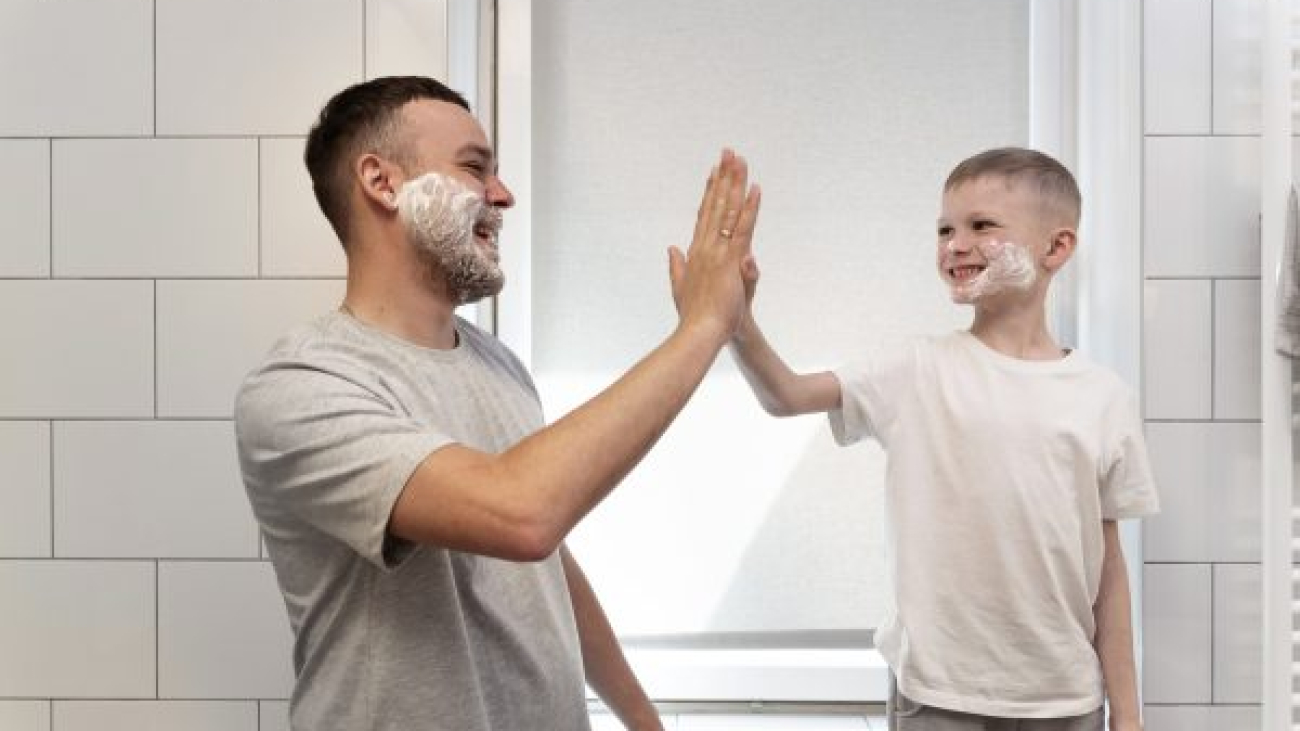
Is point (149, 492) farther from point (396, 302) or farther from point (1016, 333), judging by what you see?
point (1016, 333)

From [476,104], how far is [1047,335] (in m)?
0.78

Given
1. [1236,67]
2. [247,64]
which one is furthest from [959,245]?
[247,64]

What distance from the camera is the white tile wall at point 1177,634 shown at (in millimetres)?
1611

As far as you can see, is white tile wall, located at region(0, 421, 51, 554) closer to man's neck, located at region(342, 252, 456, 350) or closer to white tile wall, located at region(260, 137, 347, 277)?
white tile wall, located at region(260, 137, 347, 277)

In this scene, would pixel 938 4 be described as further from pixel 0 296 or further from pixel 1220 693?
pixel 0 296

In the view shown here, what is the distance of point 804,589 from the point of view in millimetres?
1826

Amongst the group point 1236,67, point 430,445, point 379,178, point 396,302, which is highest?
point 1236,67

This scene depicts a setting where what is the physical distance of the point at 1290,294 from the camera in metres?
1.49

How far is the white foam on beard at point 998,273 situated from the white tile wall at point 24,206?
108 centimetres

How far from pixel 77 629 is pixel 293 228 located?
551mm

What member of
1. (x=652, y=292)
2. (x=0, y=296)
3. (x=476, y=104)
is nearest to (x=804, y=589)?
(x=652, y=292)

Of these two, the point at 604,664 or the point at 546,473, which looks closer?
the point at 546,473

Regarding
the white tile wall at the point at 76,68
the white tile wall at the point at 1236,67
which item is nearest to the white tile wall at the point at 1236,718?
the white tile wall at the point at 1236,67

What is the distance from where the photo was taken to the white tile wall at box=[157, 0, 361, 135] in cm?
166
